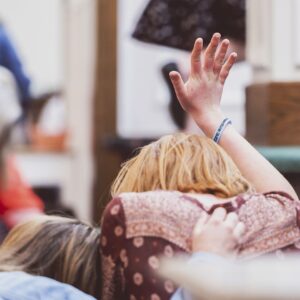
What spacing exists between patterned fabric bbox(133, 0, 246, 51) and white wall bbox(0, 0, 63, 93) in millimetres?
5210

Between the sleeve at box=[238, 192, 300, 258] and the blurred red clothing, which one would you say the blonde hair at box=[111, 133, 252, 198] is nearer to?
the sleeve at box=[238, 192, 300, 258]

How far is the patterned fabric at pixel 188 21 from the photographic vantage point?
110 inches

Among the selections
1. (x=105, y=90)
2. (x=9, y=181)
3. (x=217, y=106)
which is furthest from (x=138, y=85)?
(x=217, y=106)

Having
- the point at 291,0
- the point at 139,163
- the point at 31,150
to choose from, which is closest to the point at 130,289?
the point at 139,163

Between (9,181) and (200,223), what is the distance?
71.7 inches

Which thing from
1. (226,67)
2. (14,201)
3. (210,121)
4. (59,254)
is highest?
(226,67)

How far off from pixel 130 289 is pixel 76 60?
4.27 m

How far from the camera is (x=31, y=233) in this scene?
1.76 meters

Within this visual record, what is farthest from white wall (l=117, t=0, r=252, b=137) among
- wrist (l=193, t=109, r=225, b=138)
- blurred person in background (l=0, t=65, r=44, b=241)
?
wrist (l=193, t=109, r=225, b=138)

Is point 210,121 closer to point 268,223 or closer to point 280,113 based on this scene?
point 268,223

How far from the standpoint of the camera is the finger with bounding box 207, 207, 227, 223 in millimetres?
1442

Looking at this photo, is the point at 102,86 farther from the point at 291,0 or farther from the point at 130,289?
the point at 130,289

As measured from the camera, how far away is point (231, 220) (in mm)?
1458

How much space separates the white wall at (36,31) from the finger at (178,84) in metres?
6.30
